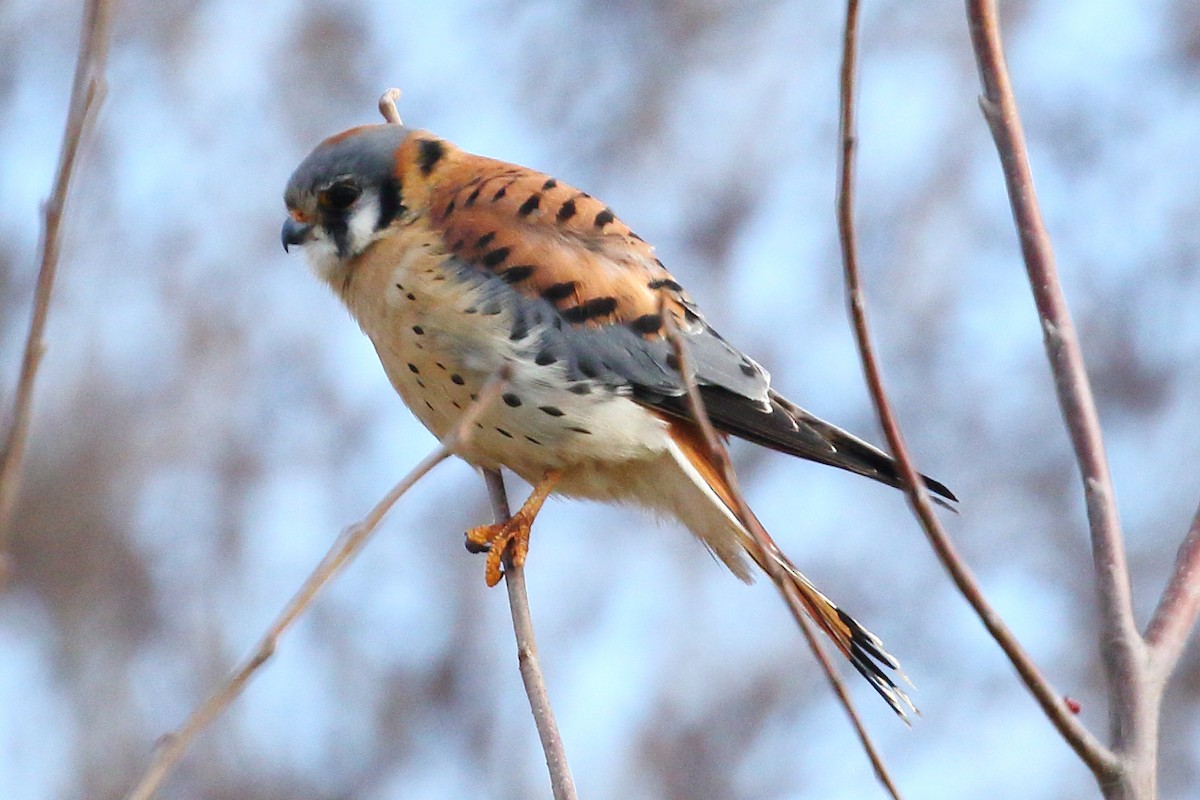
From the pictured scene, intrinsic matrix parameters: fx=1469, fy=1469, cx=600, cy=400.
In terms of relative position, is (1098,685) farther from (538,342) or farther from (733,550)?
(538,342)

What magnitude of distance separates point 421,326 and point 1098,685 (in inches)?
186

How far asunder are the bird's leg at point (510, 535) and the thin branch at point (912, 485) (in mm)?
1358

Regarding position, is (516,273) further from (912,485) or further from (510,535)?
(912,485)

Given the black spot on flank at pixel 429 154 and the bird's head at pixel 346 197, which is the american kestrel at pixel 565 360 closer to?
the bird's head at pixel 346 197

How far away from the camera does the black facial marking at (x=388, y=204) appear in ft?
10.8

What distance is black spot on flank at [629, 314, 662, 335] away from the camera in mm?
3055

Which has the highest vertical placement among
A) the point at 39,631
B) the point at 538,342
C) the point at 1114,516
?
the point at 39,631

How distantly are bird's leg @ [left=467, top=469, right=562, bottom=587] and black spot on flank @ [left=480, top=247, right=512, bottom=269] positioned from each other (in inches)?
17.7

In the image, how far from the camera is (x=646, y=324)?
306 centimetres

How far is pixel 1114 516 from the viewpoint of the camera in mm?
1574

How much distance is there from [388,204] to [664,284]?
2.17 feet

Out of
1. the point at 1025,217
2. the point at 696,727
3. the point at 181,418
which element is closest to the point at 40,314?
the point at 1025,217

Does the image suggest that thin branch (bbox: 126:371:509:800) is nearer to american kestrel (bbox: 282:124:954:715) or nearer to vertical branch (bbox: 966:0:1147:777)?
vertical branch (bbox: 966:0:1147:777)

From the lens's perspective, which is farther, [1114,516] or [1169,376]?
[1169,376]
